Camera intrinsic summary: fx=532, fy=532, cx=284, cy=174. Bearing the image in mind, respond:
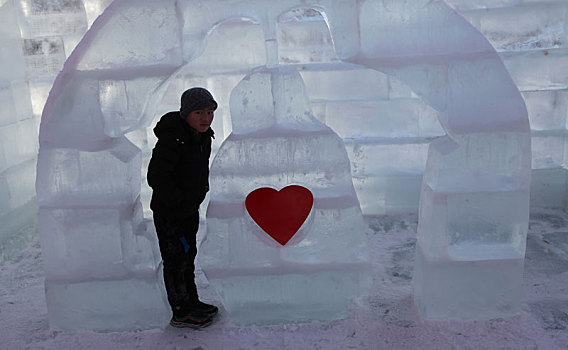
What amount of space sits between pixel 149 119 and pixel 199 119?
390 millimetres

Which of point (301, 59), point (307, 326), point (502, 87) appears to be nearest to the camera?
point (502, 87)

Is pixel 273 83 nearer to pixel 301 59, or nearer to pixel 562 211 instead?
pixel 301 59

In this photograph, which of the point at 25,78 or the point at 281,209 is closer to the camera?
the point at 281,209

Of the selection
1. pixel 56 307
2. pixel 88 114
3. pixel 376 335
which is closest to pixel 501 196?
pixel 376 335

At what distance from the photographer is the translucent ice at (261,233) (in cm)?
240

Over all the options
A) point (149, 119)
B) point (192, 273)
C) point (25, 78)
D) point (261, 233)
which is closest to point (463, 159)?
point (261, 233)

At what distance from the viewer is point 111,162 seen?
2.42 meters

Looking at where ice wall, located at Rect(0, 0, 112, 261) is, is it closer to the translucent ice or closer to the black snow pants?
the black snow pants

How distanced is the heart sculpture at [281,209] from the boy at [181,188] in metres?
0.25

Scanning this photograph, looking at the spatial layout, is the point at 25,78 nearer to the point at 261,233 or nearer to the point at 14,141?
the point at 14,141

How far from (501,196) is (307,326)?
1.09 m

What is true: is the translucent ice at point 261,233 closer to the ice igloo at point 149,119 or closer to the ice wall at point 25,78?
the ice igloo at point 149,119

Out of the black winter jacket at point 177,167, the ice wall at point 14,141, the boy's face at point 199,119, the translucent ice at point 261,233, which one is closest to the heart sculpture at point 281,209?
the translucent ice at point 261,233

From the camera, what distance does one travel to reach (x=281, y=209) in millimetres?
2449
